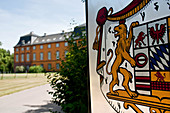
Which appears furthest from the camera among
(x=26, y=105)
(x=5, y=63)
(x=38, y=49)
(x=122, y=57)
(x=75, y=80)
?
(x=5, y=63)

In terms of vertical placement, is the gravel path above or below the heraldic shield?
below

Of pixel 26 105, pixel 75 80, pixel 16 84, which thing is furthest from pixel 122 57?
pixel 16 84

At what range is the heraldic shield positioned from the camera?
4.77 feet

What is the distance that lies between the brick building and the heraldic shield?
39.9 metres

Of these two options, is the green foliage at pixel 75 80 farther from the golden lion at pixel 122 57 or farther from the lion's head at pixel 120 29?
the lion's head at pixel 120 29

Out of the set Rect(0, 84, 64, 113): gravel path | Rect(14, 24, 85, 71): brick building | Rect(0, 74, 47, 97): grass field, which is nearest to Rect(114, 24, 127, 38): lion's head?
Rect(0, 84, 64, 113): gravel path

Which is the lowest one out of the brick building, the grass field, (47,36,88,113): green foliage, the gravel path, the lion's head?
the grass field

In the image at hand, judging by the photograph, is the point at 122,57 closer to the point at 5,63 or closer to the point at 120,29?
the point at 120,29

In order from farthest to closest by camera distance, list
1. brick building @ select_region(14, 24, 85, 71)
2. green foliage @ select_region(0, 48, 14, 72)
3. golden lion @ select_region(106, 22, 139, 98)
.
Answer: green foliage @ select_region(0, 48, 14, 72)
brick building @ select_region(14, 24, 85, 71)
golden lion @ select_region(106, 22, 139, 98)

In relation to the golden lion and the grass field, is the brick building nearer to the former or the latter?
the grass field

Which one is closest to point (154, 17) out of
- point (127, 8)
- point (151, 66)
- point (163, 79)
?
point (127, 8)

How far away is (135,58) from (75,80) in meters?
1.54

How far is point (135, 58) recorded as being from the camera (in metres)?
1.67

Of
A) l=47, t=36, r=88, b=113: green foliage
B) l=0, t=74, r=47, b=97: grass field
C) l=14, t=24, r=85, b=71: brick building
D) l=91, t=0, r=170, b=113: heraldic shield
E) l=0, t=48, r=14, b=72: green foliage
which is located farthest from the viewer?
l=0, t=48, r=14, b=72: green foliage
